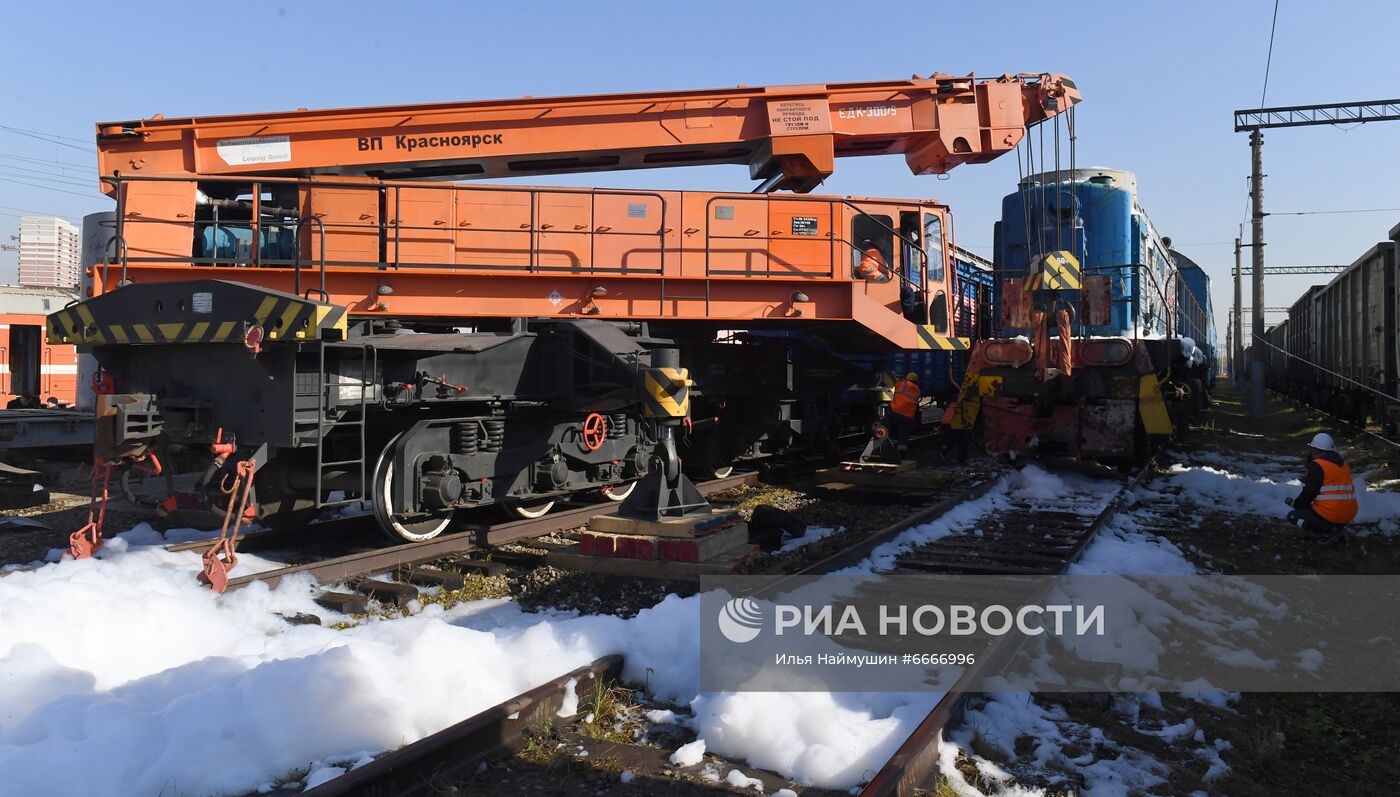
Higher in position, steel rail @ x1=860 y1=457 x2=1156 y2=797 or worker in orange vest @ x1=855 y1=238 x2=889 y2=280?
worker in orange vest @ x1=855 y1=238 x2=889 y2=280

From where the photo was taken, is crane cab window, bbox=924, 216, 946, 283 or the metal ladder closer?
the metal ladder

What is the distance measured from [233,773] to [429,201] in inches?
225

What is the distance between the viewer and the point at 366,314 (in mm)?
7297

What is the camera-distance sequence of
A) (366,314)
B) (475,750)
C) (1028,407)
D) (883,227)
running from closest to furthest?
(475,750)
(366,314)
(883,227)
(1028,407)

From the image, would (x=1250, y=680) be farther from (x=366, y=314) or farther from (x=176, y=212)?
(x=176, y=212)

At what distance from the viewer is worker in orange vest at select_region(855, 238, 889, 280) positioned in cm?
898

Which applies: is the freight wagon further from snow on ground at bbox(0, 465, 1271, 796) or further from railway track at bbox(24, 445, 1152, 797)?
snow on ground at bbox(0, 465, 1271, 796)

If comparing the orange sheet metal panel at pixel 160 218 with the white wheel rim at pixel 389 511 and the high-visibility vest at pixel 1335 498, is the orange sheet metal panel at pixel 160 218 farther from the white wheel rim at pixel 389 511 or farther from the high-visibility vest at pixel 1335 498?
the high-visibility vest at pixel 1335 498

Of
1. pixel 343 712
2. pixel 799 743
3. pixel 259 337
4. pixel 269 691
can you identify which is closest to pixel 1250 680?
pixel 799 743

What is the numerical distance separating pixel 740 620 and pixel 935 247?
6.31 metres

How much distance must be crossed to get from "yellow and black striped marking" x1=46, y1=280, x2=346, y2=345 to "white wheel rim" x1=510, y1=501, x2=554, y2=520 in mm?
2548

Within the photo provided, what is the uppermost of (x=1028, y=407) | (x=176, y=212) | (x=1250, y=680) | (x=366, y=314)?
(x=176, y=212)

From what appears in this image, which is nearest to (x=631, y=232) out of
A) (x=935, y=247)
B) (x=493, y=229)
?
(x=493, y=229)

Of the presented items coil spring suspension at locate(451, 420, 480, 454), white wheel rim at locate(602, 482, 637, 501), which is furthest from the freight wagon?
coil spring suspension at locate(451, 420, 480, 454)
